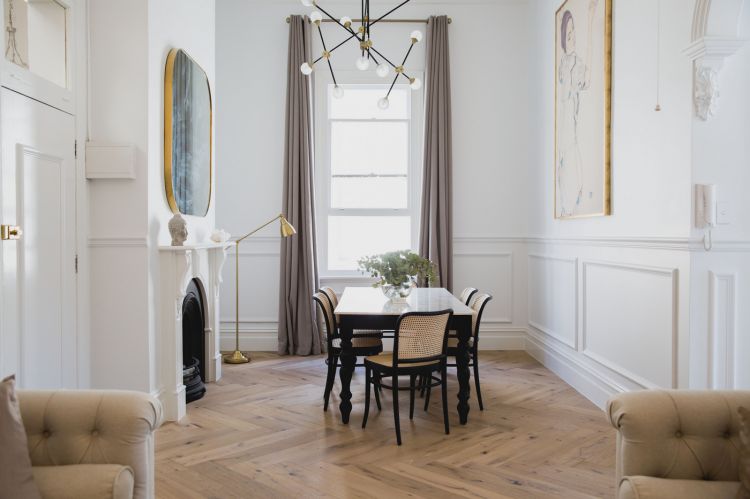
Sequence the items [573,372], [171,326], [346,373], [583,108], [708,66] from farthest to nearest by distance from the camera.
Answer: [573,372] < [583,108] < [171,326] < [346,373] < [708,66]

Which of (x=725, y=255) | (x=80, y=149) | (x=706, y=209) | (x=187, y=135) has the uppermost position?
(x=187, y=135)

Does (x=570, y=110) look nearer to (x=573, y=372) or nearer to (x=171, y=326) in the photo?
(x=573, y=372)

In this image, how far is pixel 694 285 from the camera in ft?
9.95

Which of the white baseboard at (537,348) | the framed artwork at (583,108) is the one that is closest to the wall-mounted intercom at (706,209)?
the framed artwork at (583,108)

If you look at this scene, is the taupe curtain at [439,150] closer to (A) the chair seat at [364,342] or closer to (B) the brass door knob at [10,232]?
(A) the chair seat at [364,342]

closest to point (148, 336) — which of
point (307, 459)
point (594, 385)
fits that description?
point (307, 459)

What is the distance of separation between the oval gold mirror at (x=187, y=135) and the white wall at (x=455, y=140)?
1.19m

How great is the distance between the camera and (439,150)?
6.04m

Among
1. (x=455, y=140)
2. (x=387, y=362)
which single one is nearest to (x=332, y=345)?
(x=387, y=362)

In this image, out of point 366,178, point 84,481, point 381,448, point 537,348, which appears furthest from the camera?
point 366,178

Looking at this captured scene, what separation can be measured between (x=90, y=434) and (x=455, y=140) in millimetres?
5134

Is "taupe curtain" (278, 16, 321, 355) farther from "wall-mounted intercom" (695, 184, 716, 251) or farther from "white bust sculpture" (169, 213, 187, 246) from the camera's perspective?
"wall-mounted intercom" (695, 184, 716, 251)

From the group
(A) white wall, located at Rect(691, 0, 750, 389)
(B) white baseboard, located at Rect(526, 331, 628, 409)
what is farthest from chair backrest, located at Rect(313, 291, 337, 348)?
(A) white wall, located at Rect(691, 0, 750, 389)

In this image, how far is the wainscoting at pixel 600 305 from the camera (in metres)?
3.03
